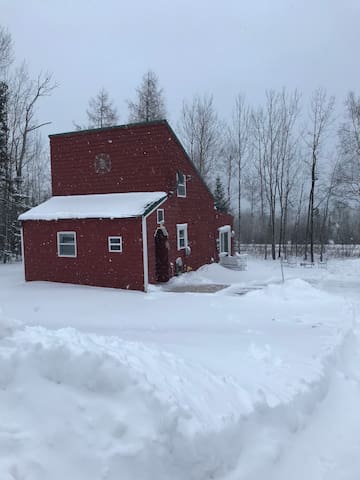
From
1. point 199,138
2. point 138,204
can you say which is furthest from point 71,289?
point 199,138

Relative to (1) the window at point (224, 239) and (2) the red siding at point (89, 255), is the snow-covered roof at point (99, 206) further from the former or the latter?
(1) the window at point (224, 239)

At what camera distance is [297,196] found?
34000 mm

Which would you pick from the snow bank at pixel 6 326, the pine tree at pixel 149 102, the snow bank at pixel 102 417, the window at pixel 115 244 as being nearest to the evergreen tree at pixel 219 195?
the pine tree at pixel 149 102

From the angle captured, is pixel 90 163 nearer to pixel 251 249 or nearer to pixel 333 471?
pixel 333 471

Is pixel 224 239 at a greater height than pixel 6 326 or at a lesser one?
greater

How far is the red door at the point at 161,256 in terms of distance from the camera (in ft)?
51.7

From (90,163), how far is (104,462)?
597 inches

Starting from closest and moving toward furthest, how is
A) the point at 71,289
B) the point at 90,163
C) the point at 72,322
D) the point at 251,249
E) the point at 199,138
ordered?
the point at 72,322
the point at 71,289
the point at 90,163
the point at 199,138
the point at 251,249

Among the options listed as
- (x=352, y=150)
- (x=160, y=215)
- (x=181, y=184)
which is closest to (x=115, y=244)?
(x=160, y=215)

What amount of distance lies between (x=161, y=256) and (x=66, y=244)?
369 centimetres

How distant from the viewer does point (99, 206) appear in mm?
15180

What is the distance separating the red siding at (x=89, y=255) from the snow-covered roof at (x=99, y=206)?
0.24 metres

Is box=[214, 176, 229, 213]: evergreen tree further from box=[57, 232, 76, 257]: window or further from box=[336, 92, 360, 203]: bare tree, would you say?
box=[57, 232, 76, 257]: window

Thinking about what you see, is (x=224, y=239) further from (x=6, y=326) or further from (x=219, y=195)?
(x=6, y=326)
